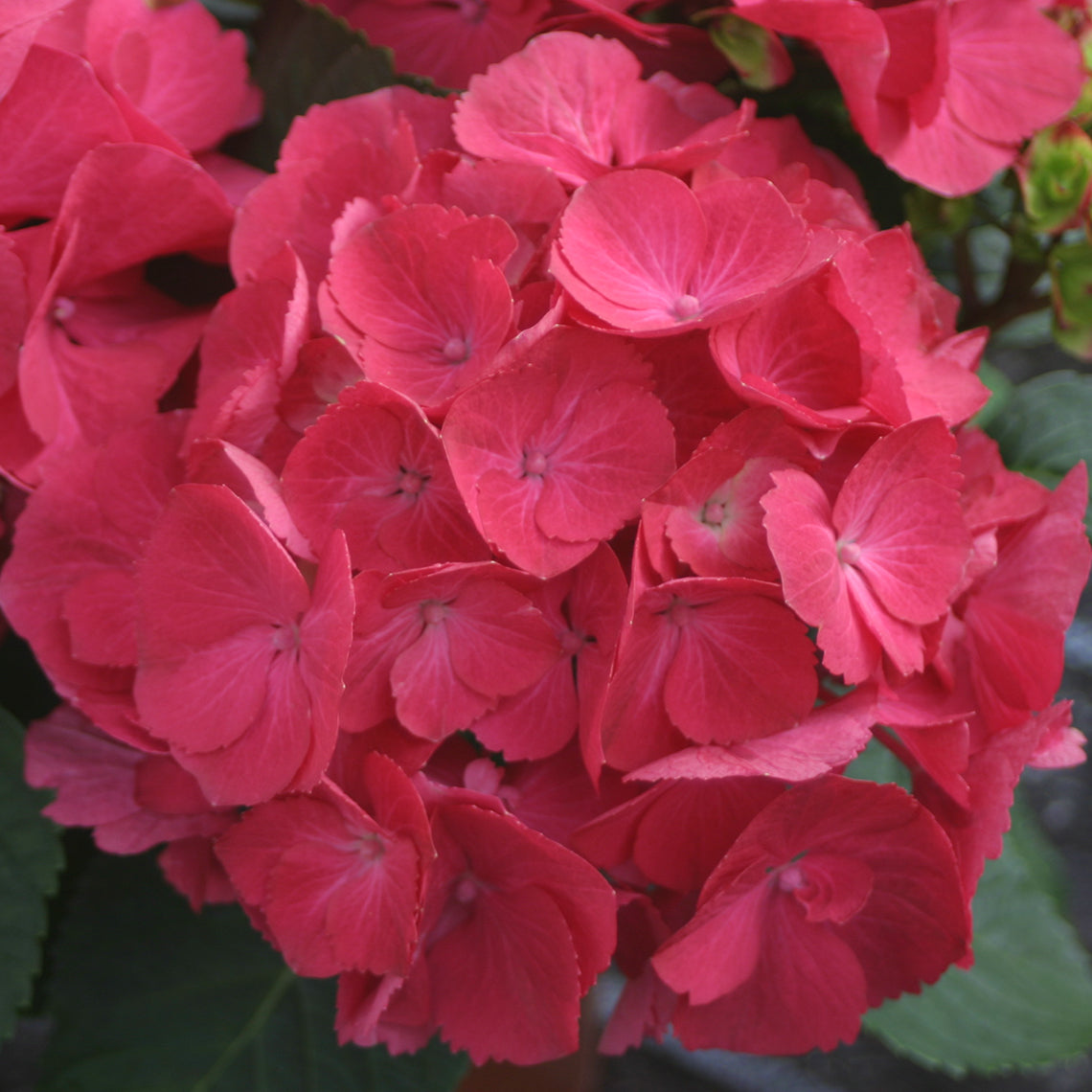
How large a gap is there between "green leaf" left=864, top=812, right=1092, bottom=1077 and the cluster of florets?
0.69ft

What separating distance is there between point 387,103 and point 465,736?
24 centimetres

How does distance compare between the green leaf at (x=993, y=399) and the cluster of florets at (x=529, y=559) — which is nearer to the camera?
the cluster of florets at (x=529, y=559)

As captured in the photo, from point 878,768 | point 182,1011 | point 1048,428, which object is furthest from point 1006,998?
point 182,1011

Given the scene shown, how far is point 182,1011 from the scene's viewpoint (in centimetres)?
54

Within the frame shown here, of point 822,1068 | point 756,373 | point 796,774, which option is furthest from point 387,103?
point 822,1068

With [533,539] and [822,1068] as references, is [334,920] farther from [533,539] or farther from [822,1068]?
[822,1068]

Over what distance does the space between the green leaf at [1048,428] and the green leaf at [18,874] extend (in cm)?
Result: 51

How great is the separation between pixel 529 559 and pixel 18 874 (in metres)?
0.29

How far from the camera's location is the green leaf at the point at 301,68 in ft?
1.50

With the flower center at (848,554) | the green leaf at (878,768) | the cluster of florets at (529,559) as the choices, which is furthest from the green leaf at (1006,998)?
the flower center at (848,554)

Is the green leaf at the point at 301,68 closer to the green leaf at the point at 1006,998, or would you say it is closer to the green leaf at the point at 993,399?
the green leaf at the point at 993,399

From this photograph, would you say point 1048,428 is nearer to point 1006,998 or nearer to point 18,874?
point 1006,998

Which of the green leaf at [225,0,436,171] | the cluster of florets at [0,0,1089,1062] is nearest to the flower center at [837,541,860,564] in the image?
the cluster of florets at [0,0,1089,1062]

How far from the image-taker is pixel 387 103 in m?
0.42
